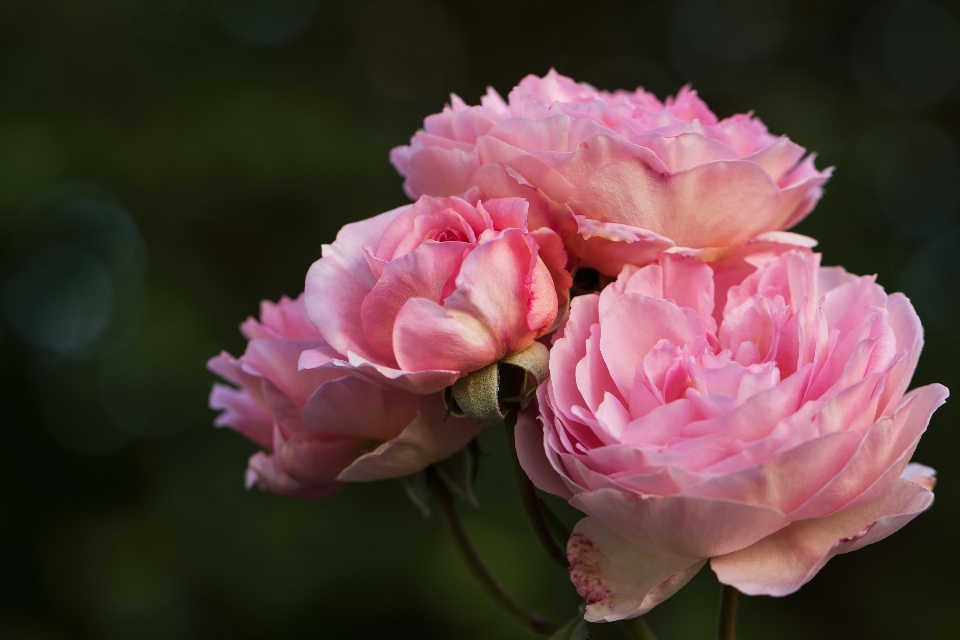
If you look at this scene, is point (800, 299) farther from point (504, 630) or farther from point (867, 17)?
point (867, 17)

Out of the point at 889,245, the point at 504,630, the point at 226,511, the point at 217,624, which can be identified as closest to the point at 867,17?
the point at 889,245

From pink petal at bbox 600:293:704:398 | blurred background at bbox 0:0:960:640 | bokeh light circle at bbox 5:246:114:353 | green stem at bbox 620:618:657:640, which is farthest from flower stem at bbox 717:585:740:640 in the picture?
bokeh light circle at bbox 5:246:114:353

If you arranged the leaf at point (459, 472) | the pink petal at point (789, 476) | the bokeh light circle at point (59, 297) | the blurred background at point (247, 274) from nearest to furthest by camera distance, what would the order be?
the pink petal at point (789, 476), the leaf at point (459, 472), the blurred background at point (247, 274), the bokeh light circle at point (59, 297)

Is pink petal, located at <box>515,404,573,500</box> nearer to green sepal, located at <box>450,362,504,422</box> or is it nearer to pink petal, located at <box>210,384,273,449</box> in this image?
green sepal, located at <box>450,362,504,422</box>

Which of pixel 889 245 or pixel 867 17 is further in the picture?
pixel 867 17

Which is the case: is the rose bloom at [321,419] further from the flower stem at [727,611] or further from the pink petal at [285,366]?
the flower stem at [727,611]

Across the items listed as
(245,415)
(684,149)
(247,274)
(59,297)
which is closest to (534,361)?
(684,149)

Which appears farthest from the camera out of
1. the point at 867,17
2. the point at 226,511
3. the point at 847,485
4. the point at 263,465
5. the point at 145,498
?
the point at 867,17

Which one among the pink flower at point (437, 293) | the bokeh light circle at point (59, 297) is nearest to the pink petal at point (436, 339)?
the pink flower at point (437, 293)
